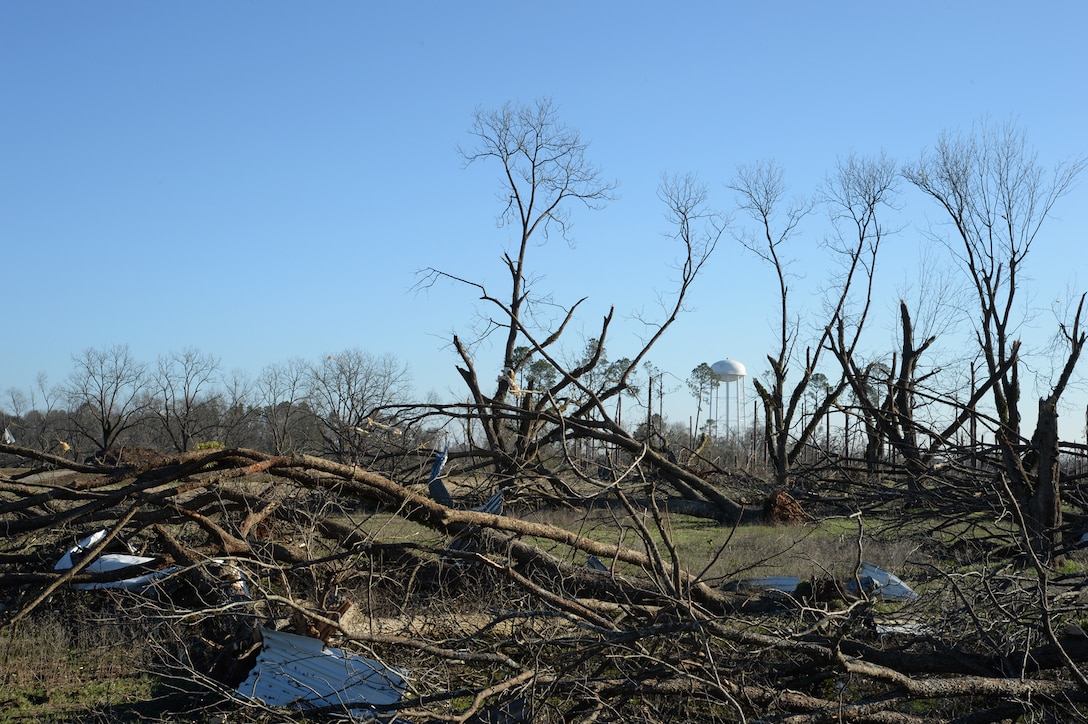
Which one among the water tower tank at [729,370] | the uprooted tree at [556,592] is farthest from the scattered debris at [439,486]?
the water tower tank at [729,370]

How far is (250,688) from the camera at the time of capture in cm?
502

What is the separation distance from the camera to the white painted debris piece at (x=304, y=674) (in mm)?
4789

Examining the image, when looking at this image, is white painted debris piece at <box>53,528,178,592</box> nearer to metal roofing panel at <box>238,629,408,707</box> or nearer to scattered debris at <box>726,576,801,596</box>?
metal roofing panel at <box>238,629,408,707</box>

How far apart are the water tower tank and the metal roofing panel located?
26.8 meters

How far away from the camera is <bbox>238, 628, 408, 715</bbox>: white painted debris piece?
479 cm

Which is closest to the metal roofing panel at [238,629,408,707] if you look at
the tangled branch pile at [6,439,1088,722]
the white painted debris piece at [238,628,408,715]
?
the white painted debris piece at [238,628,408,715]

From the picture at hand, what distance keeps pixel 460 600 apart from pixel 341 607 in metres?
1.12

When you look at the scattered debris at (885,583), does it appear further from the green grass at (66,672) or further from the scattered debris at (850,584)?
the green grass at (66,672)

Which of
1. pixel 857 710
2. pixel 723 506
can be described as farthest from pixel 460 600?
pixel 723 506

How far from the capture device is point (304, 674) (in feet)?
16.4

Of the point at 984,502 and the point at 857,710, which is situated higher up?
the point at 984,502

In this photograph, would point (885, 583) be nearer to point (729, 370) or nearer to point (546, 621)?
point (546, 621)

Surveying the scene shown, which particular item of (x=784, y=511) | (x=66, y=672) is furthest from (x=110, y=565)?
(x=784, y=511)

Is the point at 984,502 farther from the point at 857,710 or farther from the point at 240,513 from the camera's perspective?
the point at 240,513
